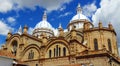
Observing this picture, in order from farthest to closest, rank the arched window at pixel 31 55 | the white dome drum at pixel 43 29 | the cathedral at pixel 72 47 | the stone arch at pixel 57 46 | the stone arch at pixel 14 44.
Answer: the white dome drum at pixel 43 29 → the stone arch at pixel 14 44 → the arched window at pixel 31 55 → the stone arch at pixel 57 46 → the cathedral at pixel 72 47

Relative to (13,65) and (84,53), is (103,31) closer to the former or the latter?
(84,53)

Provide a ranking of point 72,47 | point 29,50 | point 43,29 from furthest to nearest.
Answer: point 43,29 < point 29,50 < point 72,47

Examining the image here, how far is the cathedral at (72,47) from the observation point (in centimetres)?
4221

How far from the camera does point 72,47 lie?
150 feet

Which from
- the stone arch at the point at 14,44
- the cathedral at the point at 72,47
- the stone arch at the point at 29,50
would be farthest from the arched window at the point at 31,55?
the stone arch at the point at 14,44

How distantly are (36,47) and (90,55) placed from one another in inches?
637

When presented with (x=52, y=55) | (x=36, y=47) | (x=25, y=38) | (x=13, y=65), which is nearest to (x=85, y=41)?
(x=52, y=55)

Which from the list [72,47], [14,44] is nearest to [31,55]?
[14,44]

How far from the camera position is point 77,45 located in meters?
46.0

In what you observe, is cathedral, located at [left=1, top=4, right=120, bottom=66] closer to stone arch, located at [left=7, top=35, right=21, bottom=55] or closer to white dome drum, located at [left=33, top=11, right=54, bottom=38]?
stone arch, located at [left=7, top=35, right=21, bottom=55]

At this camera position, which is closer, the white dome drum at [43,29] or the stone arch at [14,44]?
the stone arch at [14,44]

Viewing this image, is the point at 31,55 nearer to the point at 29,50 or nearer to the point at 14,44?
the point at 29,50

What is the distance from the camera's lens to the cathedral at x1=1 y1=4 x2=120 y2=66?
42.2 meters

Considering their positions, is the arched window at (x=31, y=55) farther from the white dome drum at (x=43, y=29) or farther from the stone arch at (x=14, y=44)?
the white dome drum at (x=43, y=29)
